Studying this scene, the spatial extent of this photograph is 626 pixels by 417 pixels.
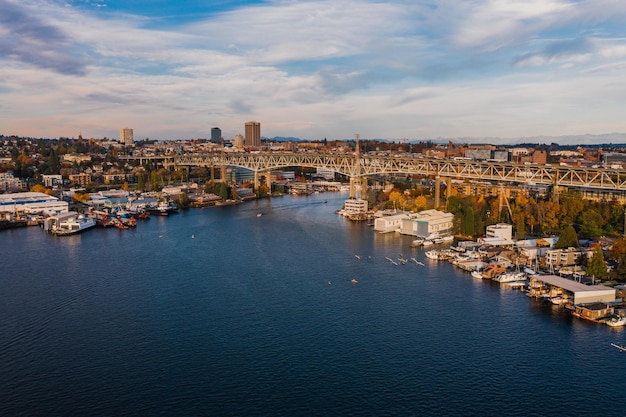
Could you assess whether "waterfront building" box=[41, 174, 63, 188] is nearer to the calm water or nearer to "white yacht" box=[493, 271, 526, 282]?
the calm water

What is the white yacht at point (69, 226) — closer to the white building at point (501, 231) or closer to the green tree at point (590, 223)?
the white building at point (501, 231)

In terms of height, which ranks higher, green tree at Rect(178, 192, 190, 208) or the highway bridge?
the highway bridge

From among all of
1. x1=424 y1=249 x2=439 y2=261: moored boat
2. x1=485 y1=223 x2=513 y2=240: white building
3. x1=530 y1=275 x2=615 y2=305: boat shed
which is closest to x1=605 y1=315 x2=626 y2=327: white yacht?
x1=530 y1=275 x2=615 y2=305: boat shed

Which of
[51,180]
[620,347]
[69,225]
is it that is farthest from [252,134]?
[620,347]

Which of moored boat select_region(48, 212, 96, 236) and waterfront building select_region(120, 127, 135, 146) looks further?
waterfront building select_region(120, 127, 135, 146)

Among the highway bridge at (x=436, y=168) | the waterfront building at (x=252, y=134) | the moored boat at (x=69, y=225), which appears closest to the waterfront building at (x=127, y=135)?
the waterfront building at (x=252, y=134)

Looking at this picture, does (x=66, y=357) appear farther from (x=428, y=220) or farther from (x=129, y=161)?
(x=129, y=161)
